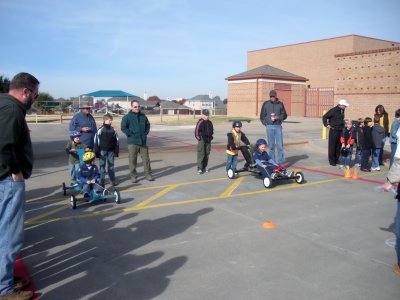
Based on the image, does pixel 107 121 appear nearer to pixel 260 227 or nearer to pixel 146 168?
pixel 146 168

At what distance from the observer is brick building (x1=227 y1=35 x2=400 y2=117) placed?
22.2 meters

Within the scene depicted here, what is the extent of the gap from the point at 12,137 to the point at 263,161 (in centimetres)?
662

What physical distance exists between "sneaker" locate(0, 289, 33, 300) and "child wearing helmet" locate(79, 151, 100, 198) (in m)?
3.66

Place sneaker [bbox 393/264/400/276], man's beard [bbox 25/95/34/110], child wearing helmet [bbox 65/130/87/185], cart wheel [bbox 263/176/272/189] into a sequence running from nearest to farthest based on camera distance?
man's beard [bbox 25/95/34/110], sneaker [bbox 393/264/400/276], child wearing helmet [bbox 65/130/87/185], cart wheel [bbox 263/176/272/189]

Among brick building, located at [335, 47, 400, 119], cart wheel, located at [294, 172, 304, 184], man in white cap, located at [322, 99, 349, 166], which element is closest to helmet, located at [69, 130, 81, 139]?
cart wheel, located at [294, 172, 304, 184]

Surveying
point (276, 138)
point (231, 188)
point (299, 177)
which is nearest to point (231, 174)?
point (231, 188)

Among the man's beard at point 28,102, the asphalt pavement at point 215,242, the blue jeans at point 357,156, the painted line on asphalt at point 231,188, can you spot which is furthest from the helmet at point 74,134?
the blue jeans at point 357,156

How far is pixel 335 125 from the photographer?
11656 mm

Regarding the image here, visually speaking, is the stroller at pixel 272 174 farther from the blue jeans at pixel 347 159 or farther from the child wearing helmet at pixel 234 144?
the blue jeans at pixel 347 159

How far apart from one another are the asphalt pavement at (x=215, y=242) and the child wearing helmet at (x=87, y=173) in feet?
1.19

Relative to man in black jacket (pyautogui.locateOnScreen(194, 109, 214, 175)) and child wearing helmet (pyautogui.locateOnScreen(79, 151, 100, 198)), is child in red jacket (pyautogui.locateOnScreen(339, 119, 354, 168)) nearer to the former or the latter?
man in black jacket (pyautogui.locateOnScreen(194, 109, 214, 175))

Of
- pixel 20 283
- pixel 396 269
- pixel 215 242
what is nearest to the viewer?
pixel 20 283

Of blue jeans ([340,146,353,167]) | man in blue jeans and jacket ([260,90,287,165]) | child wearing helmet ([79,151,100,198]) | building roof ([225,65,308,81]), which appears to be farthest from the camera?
building roof ([225,65,308,81])

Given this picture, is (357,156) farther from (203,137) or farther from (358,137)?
(203,137)
